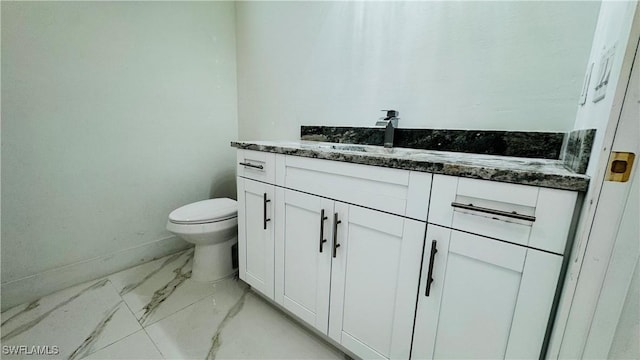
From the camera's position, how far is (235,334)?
1.18 m

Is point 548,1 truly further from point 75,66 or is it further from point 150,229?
point 150,229

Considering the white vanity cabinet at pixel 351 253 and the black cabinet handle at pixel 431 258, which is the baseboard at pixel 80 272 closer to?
the white vanity cabinet at pixel 351 253

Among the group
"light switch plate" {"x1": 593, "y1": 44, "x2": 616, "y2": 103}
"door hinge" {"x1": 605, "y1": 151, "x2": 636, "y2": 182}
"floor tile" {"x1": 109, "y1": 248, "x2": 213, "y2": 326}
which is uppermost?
"light switch plate" {"x1": 593, "y1": 44, "x2": 616, "y2": 103}

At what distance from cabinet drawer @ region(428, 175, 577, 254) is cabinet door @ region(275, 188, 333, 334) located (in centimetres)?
40

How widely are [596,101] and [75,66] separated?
6.87ft

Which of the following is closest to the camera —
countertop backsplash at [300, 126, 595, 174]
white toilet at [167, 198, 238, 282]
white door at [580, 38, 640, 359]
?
white door at [580, 38, 640, 359]

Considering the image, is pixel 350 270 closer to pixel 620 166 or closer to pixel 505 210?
pixel 505 210

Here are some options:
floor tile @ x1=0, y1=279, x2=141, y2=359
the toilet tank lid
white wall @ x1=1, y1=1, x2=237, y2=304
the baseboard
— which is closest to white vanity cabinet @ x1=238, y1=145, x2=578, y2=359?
the toilet tank lid

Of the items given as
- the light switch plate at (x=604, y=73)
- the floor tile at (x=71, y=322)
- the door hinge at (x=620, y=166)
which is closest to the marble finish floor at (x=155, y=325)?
the floor tile at (x=71, y=322)

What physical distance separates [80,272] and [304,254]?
141 cm

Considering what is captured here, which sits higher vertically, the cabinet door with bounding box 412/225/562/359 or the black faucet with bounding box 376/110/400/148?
the black faucet with bounding box 376/110/400/148

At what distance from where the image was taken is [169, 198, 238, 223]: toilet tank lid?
140 centimetres

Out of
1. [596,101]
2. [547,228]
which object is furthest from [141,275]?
[596,101]

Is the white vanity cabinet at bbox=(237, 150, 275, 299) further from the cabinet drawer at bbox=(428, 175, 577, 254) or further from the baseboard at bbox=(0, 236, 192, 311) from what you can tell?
the baseboard at bbox=(0, 236, 192, 311)
